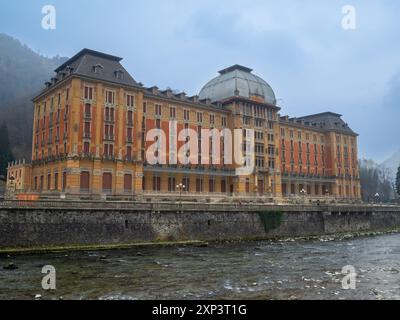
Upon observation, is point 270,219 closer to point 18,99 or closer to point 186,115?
point 186,115

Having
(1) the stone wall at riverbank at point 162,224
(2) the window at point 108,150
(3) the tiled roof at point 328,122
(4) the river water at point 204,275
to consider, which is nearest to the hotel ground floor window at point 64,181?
(2) the window at point 108,150

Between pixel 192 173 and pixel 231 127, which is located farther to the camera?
pixel 231 127

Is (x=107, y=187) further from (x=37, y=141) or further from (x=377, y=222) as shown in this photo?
(x=377, y=222)

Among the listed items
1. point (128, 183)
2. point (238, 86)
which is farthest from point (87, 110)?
point (238, 86)

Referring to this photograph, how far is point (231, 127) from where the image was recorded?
7244 cm

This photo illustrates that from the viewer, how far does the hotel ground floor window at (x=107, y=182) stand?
180 feet

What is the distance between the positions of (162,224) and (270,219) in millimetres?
16271

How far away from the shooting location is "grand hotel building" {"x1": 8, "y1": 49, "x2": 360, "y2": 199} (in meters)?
54.1

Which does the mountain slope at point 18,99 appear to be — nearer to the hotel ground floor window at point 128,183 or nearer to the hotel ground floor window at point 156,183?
the hotel ground floor window at point 156,183

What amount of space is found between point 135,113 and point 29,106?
290ft

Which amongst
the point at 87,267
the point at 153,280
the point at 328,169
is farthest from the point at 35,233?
the point at 328,169

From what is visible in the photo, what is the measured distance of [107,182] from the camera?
55.2 metres

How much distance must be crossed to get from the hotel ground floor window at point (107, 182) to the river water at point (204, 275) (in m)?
19.8
